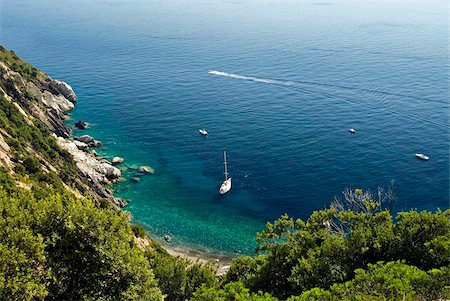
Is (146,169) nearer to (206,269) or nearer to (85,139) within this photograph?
(85,139)

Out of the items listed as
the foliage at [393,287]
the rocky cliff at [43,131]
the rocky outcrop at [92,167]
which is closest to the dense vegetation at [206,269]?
the foliage at [393,287]

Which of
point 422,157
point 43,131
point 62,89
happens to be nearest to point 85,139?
point 43,131

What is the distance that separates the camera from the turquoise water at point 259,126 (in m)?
81.4

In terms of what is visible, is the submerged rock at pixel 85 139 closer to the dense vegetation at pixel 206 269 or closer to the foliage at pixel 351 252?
the dense vegetation at pixel 206 269

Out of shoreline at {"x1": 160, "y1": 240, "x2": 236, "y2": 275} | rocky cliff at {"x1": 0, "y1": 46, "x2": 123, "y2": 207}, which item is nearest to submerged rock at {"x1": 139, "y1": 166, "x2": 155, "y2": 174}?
rocky cliff at {"x1": 0, "y1": 46, "x2": 123, "y2": 207}

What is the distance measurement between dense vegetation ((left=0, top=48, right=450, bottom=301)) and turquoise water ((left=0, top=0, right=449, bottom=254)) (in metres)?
31.2

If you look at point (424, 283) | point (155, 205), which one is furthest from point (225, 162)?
point (424, 283)

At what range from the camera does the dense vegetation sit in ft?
83.1

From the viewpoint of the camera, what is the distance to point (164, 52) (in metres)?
192

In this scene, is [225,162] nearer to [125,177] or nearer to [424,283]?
[125,177]

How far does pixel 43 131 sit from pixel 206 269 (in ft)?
208

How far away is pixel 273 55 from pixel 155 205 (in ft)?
389

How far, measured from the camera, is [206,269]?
146 ft

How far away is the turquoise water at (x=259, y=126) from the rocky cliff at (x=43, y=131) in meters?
5.30
